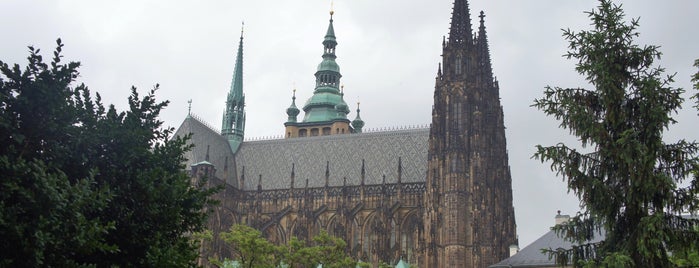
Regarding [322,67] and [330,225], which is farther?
[322,67]

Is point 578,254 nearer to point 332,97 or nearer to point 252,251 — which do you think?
point 252,251

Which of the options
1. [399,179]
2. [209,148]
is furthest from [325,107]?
[399,179]

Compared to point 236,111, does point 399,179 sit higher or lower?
lower

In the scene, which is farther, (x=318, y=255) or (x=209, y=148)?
(x=209, y=148)

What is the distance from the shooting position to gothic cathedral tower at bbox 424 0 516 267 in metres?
57.4

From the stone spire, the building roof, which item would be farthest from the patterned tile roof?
the building roof

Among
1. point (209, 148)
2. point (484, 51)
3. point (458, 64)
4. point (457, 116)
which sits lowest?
point (209, 148)

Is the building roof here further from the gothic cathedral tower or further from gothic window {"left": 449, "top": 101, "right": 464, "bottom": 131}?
gothic window {"left": 449, "top": 101, "right": 464, "bottom": 131}

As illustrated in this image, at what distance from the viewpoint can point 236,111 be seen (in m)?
84.4

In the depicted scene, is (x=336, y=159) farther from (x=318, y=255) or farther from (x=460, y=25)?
(x=318, y=255)

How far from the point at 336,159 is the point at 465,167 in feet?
54.4

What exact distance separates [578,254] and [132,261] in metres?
9.90

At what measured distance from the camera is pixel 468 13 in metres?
66.7

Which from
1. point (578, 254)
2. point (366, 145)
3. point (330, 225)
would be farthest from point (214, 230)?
point (578, 254)
